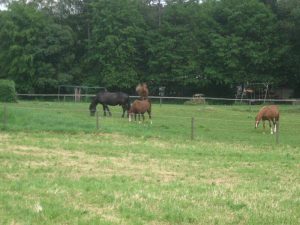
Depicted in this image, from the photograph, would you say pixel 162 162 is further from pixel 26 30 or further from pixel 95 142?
pixel 26 30

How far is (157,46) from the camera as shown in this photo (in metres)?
61.0

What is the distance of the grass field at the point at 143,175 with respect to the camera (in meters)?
8.07

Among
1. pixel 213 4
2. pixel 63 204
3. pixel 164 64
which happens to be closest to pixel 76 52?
pixel 164 64

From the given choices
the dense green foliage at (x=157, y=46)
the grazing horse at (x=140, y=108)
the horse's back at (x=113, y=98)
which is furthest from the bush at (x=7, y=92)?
the grazing horse at (x=140, y=108)

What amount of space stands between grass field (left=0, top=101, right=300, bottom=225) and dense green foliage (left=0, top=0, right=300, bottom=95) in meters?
34.7

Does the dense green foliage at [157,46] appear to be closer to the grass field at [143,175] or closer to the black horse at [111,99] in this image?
the black horse at [111,99]

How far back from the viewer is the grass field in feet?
26.5

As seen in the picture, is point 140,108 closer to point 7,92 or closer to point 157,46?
point 7,92

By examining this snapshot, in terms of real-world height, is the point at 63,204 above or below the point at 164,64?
below

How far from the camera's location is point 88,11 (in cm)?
6588

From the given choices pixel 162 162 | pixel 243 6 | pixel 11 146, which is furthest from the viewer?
pixel 243 6

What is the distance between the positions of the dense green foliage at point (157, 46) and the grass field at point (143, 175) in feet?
114

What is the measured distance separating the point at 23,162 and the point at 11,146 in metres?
3.51

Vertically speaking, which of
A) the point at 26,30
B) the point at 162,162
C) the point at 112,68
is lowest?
the point at 162,162
